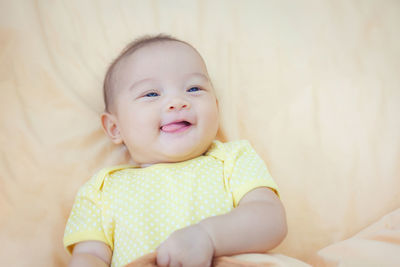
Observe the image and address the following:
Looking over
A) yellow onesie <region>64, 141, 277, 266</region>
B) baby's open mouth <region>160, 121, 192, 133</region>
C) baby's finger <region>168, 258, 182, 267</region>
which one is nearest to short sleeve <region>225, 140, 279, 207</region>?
yellow onesie <region>64, 141, 277, 266</region>

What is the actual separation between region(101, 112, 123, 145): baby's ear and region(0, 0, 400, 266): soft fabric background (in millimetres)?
57

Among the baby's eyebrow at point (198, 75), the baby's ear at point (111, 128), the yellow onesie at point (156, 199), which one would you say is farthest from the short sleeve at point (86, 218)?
the baby's eyebrow at point (198, 75)

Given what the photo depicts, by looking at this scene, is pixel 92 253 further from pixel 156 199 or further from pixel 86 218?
pixel 156 199

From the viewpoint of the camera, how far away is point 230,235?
2.79 feet

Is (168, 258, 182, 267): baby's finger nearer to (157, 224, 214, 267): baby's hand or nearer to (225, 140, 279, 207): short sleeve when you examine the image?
(157, 224, 214, 267): baby's hand

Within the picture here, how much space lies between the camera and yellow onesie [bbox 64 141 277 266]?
951 millimetres

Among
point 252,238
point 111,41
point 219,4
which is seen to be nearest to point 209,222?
point 252,238

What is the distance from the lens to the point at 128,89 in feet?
3.59

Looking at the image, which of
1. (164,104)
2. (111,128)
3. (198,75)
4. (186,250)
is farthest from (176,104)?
(186,250)

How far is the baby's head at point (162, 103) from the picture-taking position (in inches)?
40.7

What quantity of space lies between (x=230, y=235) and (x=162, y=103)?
1.25 ft

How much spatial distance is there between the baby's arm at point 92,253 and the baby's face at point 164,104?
251 millimetres

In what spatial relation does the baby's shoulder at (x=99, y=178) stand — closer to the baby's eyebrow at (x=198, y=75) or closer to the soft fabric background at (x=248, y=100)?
the soft fabric background at (x=248, y=100)

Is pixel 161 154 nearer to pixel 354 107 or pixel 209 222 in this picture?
pixel 209 222
